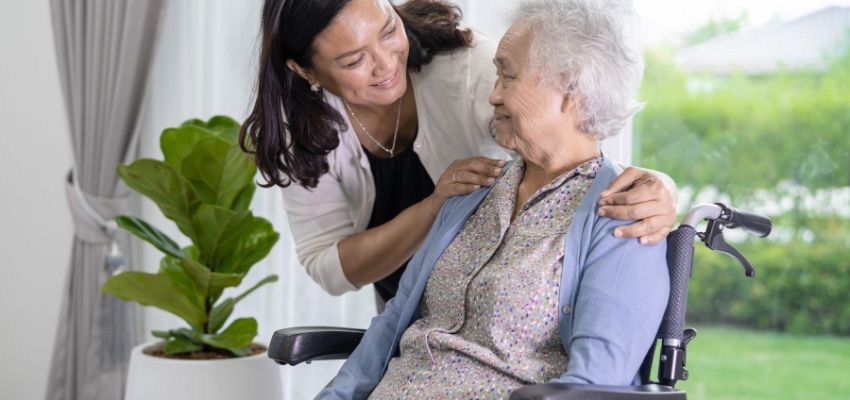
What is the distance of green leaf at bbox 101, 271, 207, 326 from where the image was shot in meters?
2.44

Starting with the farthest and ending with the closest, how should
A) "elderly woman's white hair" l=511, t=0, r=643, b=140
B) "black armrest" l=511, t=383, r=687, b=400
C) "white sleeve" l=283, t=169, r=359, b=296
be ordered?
"white sleeve" l=283, t=169, r=359, b=296 < "elderly woman's white hair" l=511, t=0, r=643, b=140 < "black armrest" l=511, t=383, r=687, b=400

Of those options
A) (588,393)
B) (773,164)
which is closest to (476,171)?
(588,393)

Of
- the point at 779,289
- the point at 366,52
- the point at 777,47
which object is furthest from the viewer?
the point at 779,289

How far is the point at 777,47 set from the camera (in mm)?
2605

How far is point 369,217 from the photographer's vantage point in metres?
2.13

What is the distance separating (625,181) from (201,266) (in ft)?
4.07

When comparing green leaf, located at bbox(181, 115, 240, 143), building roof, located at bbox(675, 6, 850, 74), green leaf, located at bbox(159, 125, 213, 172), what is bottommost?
green leaf, located at bbox(159, 125, 213, 172)

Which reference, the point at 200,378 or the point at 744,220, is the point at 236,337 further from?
the point at 744,220

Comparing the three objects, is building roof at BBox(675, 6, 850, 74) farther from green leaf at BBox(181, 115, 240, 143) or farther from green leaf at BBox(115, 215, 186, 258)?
green leaf at BBox(115, 215, 186, 258)

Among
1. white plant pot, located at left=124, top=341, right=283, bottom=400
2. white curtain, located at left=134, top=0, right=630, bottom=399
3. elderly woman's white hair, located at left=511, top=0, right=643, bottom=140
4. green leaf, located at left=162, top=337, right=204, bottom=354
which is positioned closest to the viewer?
elderly woman's white hair, located at left=511, top=0, right=643, bottom=140

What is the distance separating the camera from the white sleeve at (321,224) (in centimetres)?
204

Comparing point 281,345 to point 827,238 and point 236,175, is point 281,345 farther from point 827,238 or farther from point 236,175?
point 827,238

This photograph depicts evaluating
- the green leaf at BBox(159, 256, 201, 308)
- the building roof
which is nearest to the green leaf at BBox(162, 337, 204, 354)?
the green leaf at BBox(159, 256, 201, 308)

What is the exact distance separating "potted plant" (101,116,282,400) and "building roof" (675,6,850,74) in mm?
1324
